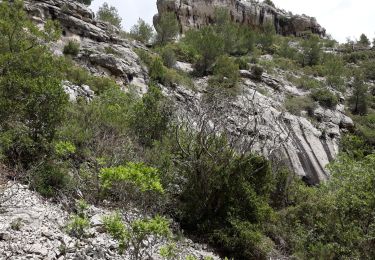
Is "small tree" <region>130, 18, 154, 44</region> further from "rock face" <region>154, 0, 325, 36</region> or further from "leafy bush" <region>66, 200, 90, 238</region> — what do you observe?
"leafy bush" <region>66, 200, 90, 238</region>

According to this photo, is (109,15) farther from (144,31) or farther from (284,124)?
(284,124)

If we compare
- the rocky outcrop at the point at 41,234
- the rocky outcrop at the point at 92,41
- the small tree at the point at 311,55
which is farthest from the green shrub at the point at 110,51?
the small tree at the point at 311,55

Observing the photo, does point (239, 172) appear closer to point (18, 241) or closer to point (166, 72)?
point (18, 241)

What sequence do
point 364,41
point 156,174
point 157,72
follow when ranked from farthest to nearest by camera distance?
point 364,41 < point 157,72 < point 156,174

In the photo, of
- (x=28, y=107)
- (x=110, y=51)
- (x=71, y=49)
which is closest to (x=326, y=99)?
(x=110, y=51)

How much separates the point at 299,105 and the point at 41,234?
26.7 m

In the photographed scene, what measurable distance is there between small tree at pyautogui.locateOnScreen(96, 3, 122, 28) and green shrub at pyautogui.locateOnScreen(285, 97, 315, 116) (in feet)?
68.5

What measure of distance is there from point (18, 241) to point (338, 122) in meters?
28.8

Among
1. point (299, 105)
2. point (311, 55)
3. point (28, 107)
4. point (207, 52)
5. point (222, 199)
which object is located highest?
point (311, 55)

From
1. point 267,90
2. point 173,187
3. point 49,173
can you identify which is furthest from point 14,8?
point 267,90

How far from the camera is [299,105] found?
3056 centimetres

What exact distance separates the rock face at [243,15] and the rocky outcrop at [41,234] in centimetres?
4443

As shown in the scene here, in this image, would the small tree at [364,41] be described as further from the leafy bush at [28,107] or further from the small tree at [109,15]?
the leafy bush at [28,107]

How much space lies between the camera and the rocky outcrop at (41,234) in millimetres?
6535
